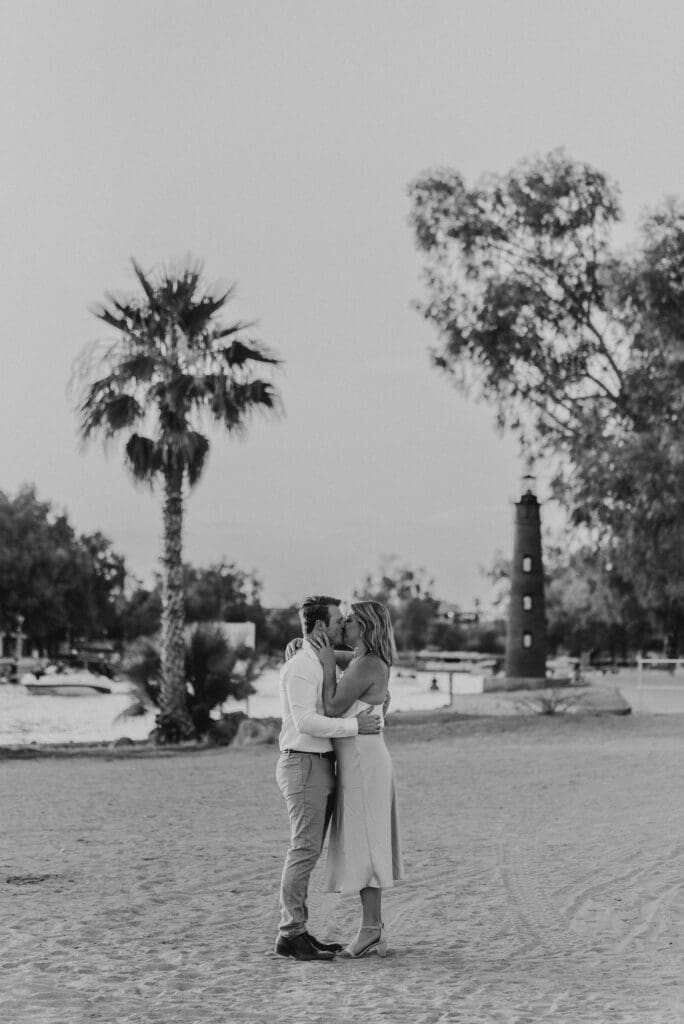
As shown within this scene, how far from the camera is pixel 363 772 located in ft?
25.7

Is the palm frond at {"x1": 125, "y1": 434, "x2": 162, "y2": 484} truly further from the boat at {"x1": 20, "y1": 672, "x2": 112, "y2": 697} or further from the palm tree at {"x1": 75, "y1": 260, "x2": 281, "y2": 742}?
the boat at {"x1": 20, "y1": 672, "x2": 112, "y2": 697}

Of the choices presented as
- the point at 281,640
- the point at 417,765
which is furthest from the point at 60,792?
the point at 281,640

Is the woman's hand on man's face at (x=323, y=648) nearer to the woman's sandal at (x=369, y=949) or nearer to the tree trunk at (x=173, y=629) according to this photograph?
the woman's sandal at (x=369, y=949)

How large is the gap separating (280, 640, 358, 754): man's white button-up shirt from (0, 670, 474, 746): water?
69.7ft

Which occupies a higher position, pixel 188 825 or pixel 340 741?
pixel 340 741

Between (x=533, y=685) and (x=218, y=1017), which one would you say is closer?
(x=218, y=1017)

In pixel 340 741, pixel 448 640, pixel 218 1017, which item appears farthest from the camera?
pixel 448 640

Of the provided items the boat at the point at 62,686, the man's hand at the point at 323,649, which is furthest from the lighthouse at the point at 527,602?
the boat at the point at 62,686

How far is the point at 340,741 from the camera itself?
25.8ft

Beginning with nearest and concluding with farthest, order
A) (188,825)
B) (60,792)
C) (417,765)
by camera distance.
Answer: (188,825), (60,792), (417,765)

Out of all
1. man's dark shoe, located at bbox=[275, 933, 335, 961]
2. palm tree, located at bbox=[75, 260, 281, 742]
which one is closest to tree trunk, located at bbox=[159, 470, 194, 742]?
palm tree, located at bbox=[75, 260, 281, 742]

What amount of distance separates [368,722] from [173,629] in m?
21.0

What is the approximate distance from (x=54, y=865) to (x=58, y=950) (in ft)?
10.9

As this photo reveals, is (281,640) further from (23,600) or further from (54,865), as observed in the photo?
(54,865)
